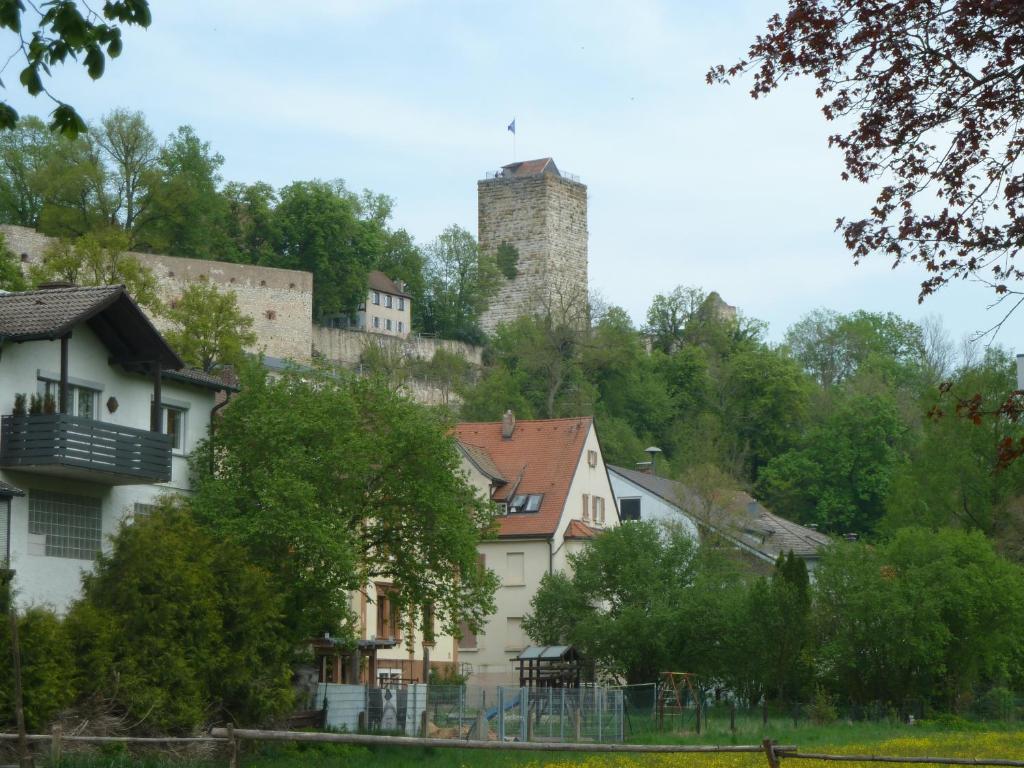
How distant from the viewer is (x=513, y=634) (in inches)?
2140

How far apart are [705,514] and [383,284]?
→ 4970 centimetres

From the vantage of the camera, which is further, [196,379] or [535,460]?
[535,460]

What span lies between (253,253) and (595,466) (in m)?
47.7

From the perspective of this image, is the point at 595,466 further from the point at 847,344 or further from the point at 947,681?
the point at 847,344

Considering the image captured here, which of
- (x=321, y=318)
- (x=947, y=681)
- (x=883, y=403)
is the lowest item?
(x=947, y=681)

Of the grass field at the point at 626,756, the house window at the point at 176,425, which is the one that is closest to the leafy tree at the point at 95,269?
the house window at the point at 176,425

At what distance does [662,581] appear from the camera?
48.9 metres

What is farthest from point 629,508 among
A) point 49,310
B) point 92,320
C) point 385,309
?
point 385,309

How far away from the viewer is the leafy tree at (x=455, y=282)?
11469 cm

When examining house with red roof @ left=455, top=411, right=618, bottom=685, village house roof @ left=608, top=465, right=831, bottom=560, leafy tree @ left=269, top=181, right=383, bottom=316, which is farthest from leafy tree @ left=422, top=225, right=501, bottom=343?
house with red roof @ left=455, top=411, right=618, bottom=685

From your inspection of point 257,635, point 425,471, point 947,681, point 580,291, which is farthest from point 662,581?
point 580,291

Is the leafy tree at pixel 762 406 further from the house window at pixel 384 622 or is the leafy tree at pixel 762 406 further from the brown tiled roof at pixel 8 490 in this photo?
the brown tiled roof at pixel 8 490

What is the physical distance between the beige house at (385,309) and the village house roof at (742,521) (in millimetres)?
37320

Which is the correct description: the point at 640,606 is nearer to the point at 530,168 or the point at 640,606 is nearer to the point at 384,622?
the point at 384,622
